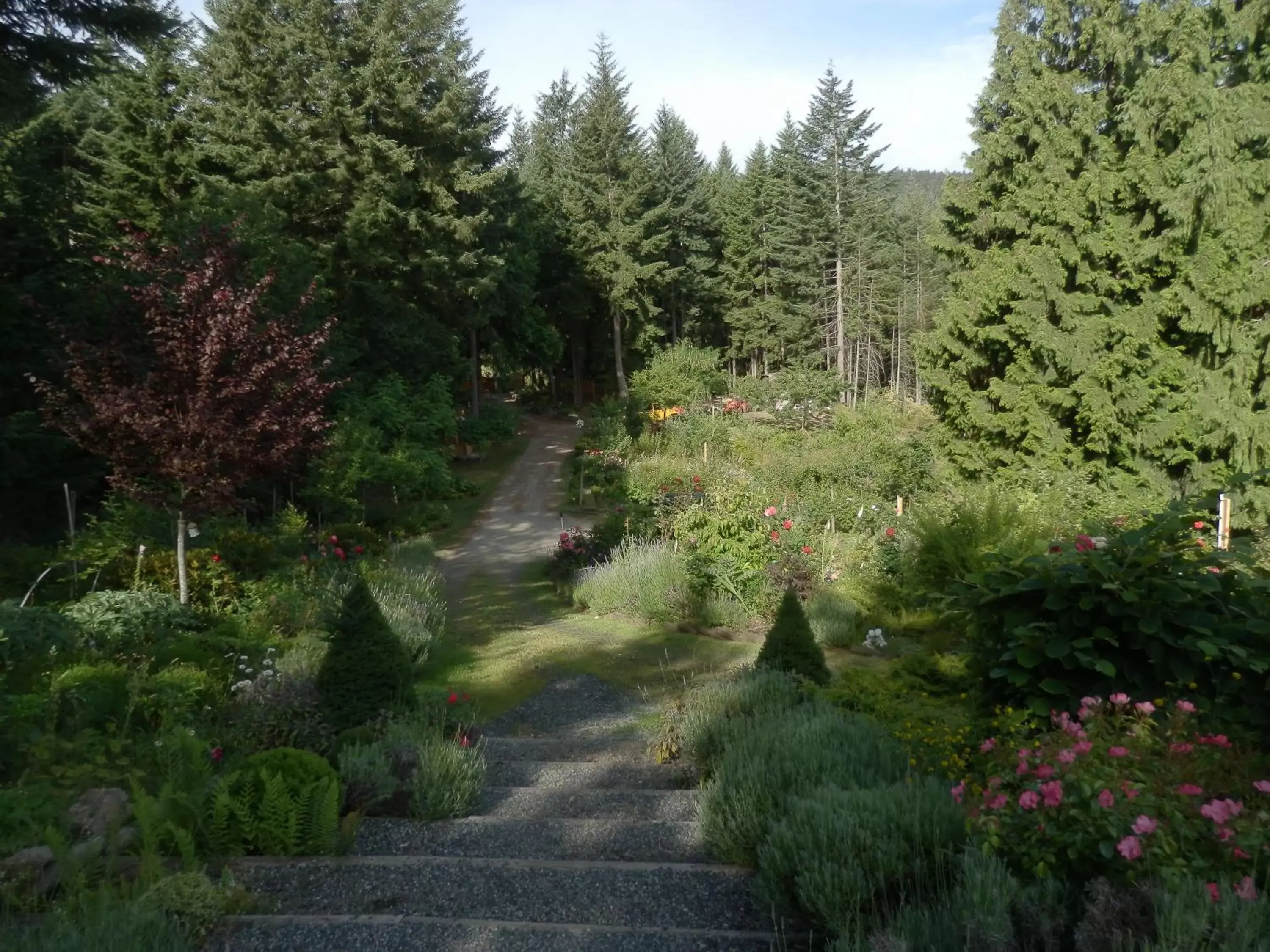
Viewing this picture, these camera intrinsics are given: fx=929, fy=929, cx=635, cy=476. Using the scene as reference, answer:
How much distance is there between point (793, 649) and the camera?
6.89 metres

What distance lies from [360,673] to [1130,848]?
190 inches

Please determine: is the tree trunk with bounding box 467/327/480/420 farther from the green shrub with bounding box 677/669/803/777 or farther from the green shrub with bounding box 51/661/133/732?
the green shrub with bounding box 677/669/803/777

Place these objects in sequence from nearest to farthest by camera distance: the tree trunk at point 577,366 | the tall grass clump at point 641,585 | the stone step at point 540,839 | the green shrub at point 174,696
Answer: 1. the stone step at point 540,839
2. the green shrub at point 174,696
3. the tall grass clump at point 641,585
4. the tree trunk at point 577,366

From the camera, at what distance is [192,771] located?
15.4 ft

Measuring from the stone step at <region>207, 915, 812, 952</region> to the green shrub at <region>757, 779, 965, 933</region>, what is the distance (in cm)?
20

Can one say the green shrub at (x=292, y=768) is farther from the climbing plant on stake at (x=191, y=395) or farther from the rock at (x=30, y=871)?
the climbing plant on stake at (x=191, y=395)

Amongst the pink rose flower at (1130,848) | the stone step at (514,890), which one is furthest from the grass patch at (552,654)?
the pink rose flower at (1130,848)

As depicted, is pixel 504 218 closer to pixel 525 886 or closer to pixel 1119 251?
pixel 1119 251

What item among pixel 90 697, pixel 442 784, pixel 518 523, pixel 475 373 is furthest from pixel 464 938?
pixel 475 373

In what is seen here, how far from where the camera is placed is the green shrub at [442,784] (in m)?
4.86

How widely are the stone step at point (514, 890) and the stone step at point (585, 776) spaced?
1501 millimetres

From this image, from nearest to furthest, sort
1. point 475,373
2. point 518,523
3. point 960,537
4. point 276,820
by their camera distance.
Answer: point 276,820 → point 960,537 → point 518,523 → point 475,373

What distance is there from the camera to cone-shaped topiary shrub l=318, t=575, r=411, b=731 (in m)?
6.11

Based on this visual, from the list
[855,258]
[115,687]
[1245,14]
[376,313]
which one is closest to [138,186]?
[376,313]
